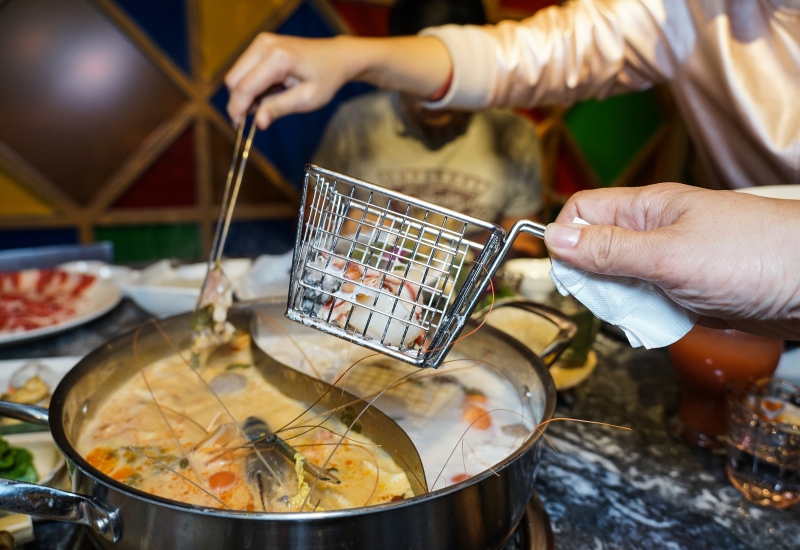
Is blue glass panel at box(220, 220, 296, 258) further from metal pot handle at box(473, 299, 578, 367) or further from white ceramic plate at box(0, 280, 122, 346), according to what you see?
metal pot handle at box(473, 299, 578, 367)

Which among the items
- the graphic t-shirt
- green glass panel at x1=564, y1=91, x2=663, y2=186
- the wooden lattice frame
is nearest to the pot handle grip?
the graphic t-shirt

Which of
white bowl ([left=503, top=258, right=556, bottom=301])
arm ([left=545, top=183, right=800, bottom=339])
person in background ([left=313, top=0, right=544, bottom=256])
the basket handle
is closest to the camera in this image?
arm ([left=545, top=183, right=800, bottom=339])

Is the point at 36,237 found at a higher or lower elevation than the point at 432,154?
lower

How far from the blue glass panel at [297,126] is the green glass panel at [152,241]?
0.94m

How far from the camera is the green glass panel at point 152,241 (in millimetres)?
4766

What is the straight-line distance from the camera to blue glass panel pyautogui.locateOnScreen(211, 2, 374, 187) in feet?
15.9

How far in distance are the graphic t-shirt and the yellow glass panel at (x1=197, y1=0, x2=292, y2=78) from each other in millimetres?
1355

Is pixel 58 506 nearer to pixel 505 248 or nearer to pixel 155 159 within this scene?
pixel 505 248

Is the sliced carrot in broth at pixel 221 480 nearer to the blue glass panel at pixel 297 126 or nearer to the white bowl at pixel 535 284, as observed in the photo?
the white bowl at pixel 535 284

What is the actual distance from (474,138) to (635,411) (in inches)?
105

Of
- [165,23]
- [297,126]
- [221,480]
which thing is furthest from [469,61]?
[165,23]

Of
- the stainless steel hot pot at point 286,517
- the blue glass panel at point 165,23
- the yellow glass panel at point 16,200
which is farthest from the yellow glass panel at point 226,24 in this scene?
the stainless steel hot pot at point 286,517

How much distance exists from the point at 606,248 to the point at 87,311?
202 cm

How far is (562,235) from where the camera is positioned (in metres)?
0.90
